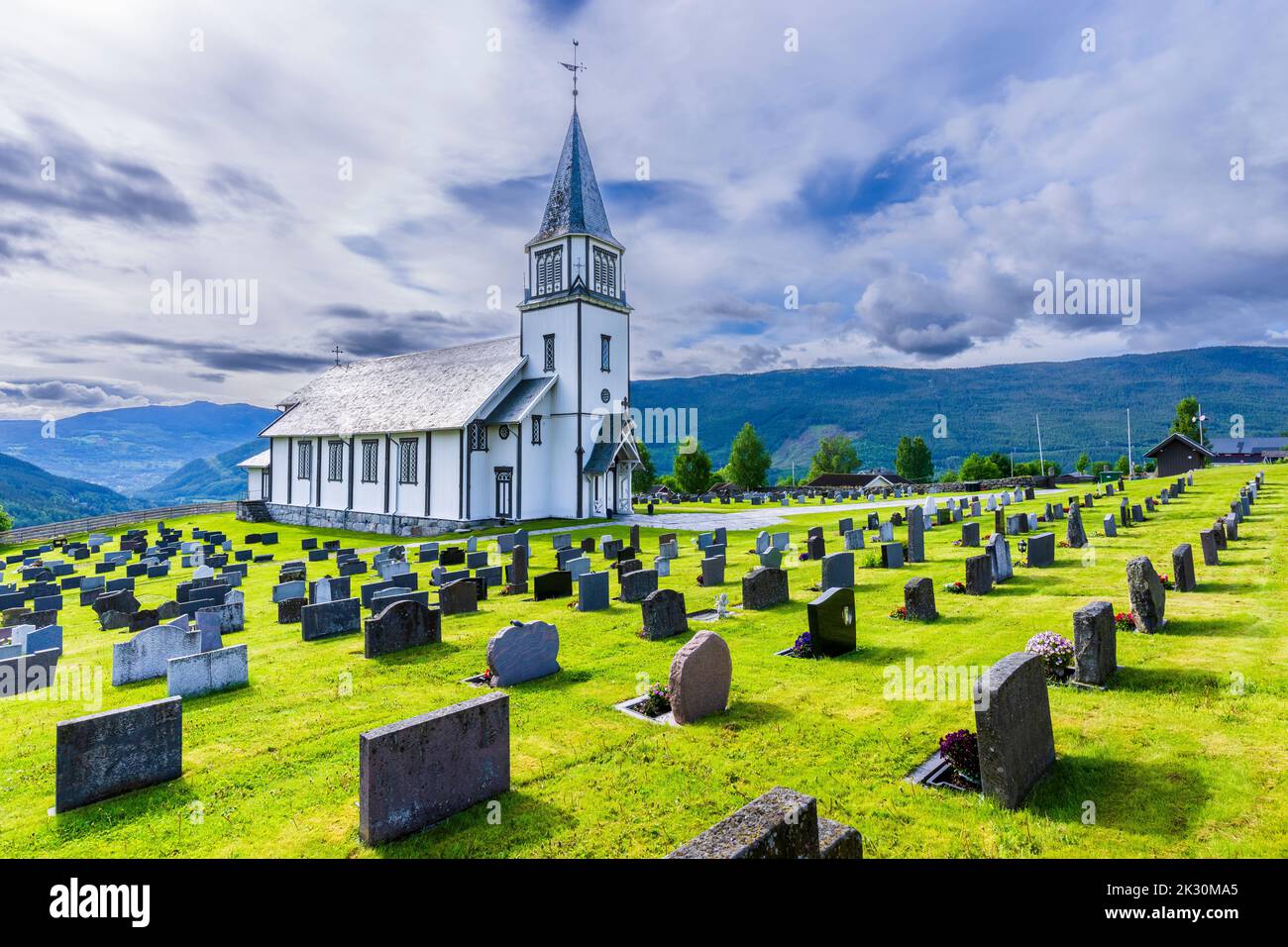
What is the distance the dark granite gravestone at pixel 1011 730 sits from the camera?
5.72m

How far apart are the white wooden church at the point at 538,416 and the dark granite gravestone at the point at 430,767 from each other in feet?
101

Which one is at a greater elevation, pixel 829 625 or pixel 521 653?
pixel 829 625

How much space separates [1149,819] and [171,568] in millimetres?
33778

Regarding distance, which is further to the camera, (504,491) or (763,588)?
(504,491)

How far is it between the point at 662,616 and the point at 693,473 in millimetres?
60483

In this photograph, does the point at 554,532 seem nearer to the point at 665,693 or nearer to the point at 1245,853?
the point at 665,693

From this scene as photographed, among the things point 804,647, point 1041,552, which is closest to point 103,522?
point 804,647

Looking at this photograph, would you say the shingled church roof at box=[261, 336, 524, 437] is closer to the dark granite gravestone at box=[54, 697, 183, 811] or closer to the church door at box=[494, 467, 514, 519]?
the church door at box=[494, 467, 514, 519]

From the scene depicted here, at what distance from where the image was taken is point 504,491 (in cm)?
3806

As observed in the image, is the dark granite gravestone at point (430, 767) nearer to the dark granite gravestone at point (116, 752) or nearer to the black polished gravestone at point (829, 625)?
the dark granite gravestone at point (116, 752)

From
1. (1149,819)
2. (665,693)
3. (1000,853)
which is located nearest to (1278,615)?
(1149,819)

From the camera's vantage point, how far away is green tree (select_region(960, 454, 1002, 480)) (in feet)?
284

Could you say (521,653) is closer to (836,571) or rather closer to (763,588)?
(763,588)
